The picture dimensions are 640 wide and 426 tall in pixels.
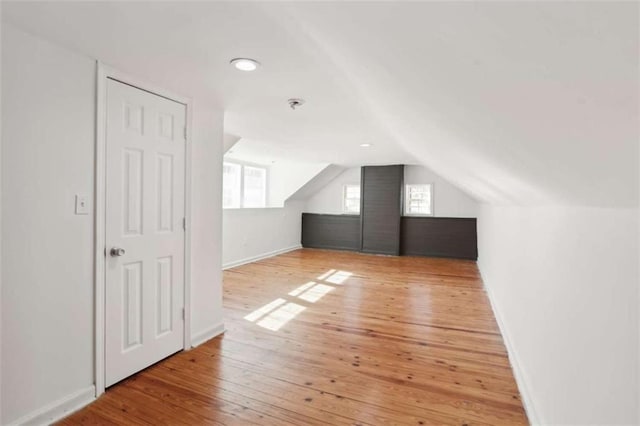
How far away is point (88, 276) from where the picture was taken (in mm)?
2041

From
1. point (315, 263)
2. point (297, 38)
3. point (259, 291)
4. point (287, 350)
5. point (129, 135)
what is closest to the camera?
point (297, 38)

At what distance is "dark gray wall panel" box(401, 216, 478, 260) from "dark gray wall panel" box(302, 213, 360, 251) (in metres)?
1.20

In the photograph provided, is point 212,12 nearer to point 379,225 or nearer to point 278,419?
point 278,419

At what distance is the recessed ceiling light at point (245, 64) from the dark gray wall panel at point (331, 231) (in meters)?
6.33

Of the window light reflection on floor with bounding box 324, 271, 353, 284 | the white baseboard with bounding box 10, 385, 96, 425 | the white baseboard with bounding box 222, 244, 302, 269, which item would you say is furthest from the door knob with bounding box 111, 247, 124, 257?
the white baseboard with bounding box 222, 244, 302, 269

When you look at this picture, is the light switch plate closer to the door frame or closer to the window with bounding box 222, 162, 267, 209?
the door frame

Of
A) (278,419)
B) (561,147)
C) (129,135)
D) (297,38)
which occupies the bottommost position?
(278,419)

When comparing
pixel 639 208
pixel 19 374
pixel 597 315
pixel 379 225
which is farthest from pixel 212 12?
pixel 379 225

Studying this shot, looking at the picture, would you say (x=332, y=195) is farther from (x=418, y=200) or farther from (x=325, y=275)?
(x=325, y=275)

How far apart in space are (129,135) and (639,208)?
8.48 feet

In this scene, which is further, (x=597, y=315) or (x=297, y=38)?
(x=297, y=38)

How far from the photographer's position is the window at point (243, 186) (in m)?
6.42

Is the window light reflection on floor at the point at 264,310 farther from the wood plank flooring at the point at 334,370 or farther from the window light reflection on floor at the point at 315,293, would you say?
the window light reflection on floor at the point at 315,293

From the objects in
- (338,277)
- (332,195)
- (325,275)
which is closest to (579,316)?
(338,277)
